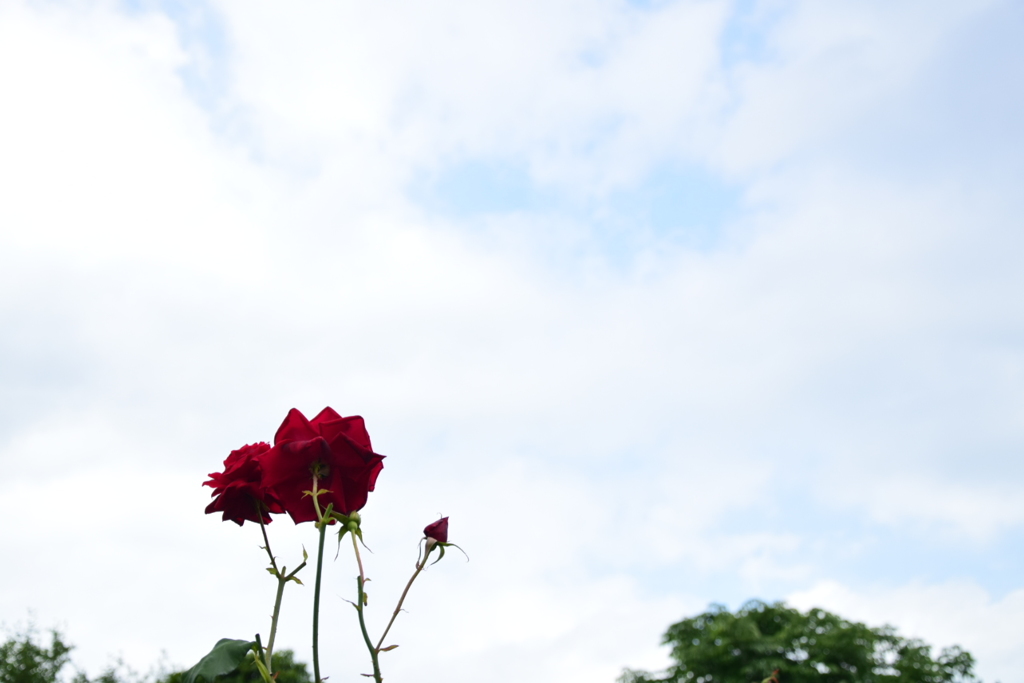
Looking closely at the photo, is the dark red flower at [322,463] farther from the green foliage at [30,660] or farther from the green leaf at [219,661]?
the green foliage at [30,660]

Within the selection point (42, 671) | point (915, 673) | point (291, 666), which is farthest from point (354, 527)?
point (42, 671)

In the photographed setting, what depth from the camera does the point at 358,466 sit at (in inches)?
48.6

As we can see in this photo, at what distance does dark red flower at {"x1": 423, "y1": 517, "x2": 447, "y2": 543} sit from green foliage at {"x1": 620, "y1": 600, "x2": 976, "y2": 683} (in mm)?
18206

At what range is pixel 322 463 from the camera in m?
1.20

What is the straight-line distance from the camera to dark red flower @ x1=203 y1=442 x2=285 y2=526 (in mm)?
1302

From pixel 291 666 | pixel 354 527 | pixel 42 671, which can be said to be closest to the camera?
pixel 354 527

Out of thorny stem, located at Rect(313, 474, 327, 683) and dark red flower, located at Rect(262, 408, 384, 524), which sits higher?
dark red flower, located at Rect(262, 408, 384, 524)

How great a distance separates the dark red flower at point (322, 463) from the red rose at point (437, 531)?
0.11m

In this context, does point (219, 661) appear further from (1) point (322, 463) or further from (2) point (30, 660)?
(2) point (30, 660)

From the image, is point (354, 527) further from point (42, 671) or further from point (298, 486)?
point (42, 671)

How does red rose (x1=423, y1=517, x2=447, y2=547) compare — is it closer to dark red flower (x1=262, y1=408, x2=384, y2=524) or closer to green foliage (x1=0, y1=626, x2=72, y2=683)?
dark red flower (x1=262, y1=408, x2=384, y2=524)

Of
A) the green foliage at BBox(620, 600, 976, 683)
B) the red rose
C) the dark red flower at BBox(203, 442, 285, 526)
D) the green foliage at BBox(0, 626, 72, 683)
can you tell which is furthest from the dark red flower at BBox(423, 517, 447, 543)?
the green foliage at BBox(0, 626, 72, 683)

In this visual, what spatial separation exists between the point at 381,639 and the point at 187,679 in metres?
0.35

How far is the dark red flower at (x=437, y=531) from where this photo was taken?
1.24m
